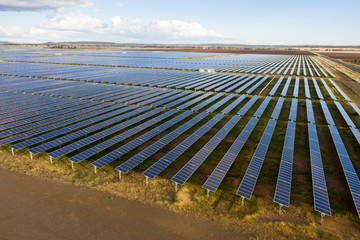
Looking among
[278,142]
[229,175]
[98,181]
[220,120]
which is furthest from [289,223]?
[220,120]

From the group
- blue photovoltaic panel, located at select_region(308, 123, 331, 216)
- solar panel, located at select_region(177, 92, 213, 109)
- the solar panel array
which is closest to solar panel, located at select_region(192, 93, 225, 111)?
the solar panel array

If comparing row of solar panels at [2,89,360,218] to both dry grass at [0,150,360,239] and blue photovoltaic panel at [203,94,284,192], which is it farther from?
dry grass at [0,150,360,239]

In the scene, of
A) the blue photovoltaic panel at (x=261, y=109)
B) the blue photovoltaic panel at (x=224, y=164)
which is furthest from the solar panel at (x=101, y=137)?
the blue photovoltaic panel at (x=261, y=109)

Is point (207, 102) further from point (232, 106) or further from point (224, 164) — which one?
point (224, 164)

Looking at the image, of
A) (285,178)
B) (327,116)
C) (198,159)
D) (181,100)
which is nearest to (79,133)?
(198,159)

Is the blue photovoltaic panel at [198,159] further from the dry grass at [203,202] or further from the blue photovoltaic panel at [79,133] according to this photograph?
→ the blue photovoltaic panel at [79,133]
